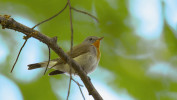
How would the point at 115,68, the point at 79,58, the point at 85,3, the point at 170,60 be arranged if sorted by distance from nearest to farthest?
the point at 85,3, the point at 115,68, the point at 170,60, the point at 79,58

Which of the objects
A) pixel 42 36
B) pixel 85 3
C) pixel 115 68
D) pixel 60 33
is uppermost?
pixel 85 3

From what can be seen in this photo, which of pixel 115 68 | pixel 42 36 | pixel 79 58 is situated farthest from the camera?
pixel 79 58

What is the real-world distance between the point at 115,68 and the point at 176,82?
831 millimetres

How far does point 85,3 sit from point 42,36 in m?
0.91

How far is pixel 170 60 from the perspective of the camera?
12.7 feet

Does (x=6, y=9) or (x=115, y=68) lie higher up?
(x=6, y=9)

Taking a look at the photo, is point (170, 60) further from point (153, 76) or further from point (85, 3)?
point (85, 3)

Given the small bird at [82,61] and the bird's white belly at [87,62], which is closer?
the small bird at [82,61]

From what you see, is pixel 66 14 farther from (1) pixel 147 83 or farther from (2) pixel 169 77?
(2) pixel 169 77

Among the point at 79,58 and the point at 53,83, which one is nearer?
the point at 53,83

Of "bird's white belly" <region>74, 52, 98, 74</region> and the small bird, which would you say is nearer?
the small bird

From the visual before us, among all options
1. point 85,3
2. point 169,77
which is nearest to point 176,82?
point 169,77

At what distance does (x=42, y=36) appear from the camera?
246 centimetres

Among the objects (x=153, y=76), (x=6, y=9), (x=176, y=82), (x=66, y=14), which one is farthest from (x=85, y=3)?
(x=176, y=82)
